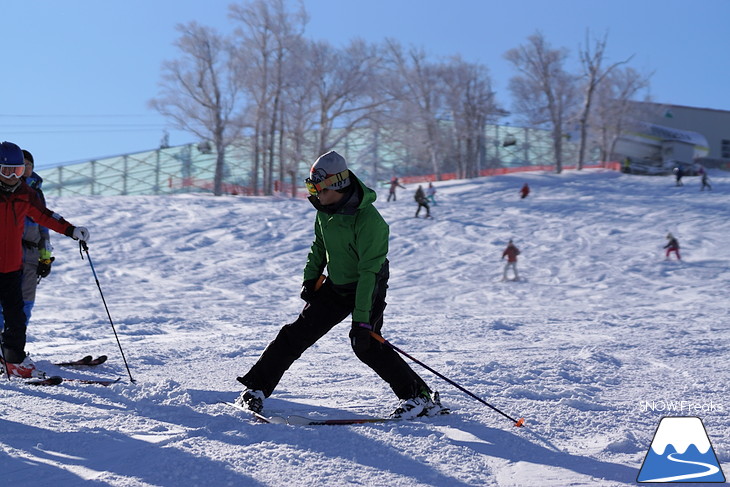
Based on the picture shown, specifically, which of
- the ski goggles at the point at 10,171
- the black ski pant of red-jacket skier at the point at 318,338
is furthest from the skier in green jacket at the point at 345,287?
the ski goggles at the point at 10,171

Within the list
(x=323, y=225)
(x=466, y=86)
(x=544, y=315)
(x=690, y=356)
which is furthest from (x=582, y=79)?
(x=323, y=225)

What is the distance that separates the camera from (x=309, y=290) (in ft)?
13.3

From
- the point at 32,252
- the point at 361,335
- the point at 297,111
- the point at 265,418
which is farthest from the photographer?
the point at 297,111

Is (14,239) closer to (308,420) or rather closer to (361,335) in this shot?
(308,420)

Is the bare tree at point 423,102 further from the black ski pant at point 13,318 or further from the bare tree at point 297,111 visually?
the black ski pant at point 13,318

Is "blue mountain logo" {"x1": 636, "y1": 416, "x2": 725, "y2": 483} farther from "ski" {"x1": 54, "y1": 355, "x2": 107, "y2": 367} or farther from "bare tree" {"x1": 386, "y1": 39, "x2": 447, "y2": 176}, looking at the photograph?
"bare tree" {"x1": 386, "y1": 39, "x2": 447, "y2": 176}

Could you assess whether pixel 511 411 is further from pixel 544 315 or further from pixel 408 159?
pixel 408 159

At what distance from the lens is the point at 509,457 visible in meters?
3.27

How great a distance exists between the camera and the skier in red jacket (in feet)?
15.2

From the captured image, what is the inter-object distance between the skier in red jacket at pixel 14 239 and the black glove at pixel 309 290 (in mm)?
1785

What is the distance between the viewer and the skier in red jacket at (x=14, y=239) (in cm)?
464

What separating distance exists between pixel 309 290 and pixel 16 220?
2.16 m

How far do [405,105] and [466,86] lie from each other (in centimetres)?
570

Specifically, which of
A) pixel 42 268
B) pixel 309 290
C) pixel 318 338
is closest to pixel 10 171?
pixel 42 268
